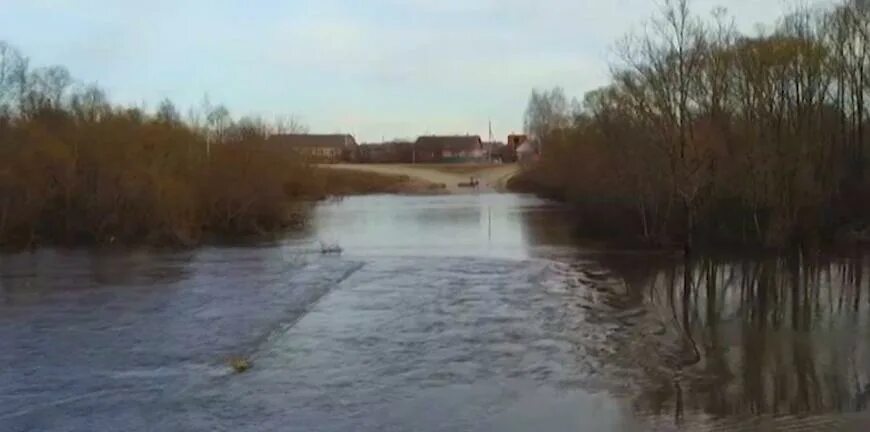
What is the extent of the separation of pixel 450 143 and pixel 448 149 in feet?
12.4

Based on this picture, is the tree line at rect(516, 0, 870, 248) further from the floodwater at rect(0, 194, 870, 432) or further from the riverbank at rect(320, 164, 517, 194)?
the riverbank at rect(320, 164, 517, 194)

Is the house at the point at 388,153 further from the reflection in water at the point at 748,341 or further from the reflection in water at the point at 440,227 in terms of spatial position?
the reflection in water at the point at 748,341

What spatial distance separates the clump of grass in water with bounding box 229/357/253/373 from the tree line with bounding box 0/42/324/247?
26.5 meters

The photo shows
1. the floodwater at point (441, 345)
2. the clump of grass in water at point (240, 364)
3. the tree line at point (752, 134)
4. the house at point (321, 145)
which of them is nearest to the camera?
the floodwater at point (441, 345)

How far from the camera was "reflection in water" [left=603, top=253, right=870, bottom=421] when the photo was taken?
12211mm

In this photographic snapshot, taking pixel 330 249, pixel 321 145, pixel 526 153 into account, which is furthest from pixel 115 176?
pixel 321 145

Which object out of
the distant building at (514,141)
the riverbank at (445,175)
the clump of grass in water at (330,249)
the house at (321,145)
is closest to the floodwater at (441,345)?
the clump of grass in water at (330,249)

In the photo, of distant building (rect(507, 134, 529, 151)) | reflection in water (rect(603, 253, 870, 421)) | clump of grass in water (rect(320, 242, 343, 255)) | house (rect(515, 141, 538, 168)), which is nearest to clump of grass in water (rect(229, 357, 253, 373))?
reflection in water (rect(603, 253, 870, 421))

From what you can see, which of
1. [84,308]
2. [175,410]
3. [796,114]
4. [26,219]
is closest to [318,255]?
[84,308]

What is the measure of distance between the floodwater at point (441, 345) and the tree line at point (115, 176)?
10.0 metres

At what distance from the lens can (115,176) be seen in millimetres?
42188

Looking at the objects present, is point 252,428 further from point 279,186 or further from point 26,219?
point 279,186

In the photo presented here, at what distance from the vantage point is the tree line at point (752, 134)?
34656 millimetres

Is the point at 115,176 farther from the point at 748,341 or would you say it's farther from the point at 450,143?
the point at 450,143
